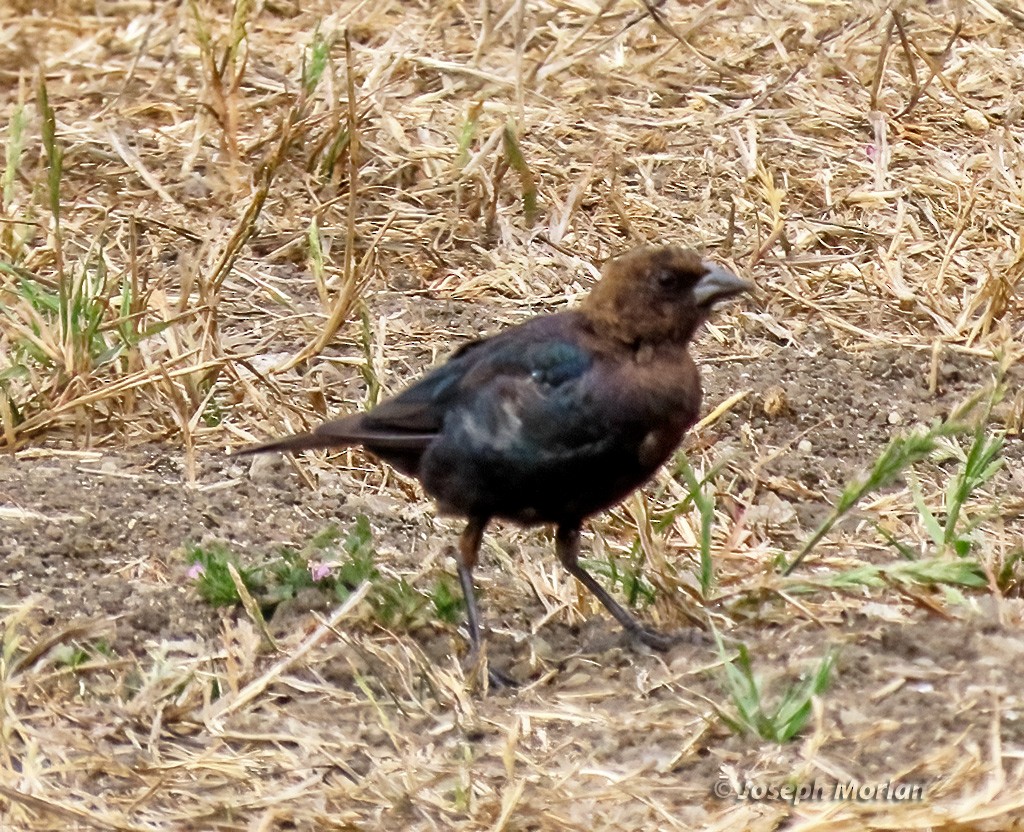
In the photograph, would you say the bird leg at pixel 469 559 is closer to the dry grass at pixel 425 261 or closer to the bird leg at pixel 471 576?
the bird leg at pixel 471 576

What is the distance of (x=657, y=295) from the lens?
3.53m

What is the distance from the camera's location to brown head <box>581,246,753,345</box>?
3.49m

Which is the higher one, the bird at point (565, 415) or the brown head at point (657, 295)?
the brown head at point (657, 295)

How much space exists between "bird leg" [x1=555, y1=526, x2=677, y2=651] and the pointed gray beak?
57 cm

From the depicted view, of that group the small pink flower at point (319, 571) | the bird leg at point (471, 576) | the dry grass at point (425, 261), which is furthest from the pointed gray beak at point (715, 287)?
the small pink flower at point (319, 571)

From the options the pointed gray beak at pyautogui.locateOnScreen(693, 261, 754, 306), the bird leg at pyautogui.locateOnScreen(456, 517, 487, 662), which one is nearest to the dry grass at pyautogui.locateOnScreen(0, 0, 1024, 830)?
the bird leg at pyautogui.locateOnScreen(456, 517, 487, 662)

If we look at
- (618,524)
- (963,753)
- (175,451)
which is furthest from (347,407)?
(963,753)

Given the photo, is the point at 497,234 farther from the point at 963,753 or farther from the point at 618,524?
the point at 963,753

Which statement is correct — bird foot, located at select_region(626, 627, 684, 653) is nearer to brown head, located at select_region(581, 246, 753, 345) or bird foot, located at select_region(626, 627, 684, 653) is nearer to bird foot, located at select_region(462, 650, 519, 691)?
bird foot, located at select_region(462, 650, 519, 691)

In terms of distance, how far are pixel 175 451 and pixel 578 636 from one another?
1383mm

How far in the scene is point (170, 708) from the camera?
10.4 ft

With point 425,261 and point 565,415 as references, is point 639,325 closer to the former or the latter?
point 565,415

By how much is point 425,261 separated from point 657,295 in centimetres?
212

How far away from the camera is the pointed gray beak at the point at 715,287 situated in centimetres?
354
